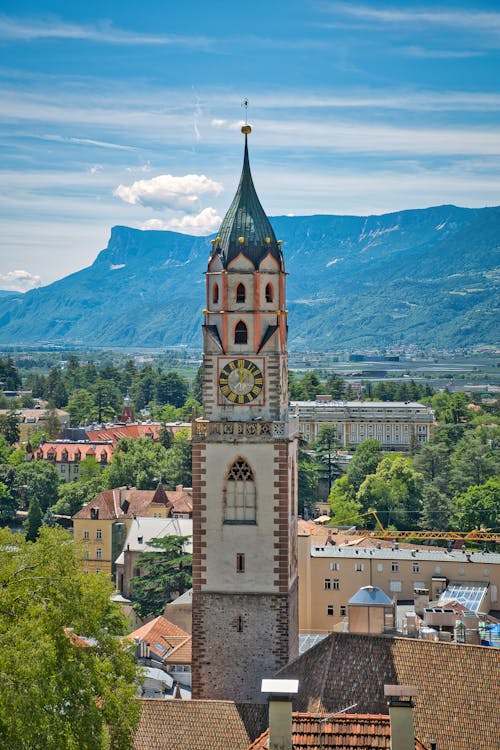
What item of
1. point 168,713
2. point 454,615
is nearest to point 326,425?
point 454,615

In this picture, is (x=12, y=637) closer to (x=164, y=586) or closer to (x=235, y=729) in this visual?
(x=235, y=729)

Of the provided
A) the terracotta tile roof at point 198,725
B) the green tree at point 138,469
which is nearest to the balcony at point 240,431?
the terracotta tile roof at point 198,725

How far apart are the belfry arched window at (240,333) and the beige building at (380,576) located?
2451 cm

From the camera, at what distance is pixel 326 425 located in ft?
522

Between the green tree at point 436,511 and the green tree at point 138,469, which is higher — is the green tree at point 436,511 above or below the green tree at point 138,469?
below

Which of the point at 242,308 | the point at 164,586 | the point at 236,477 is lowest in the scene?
the point at 164,586

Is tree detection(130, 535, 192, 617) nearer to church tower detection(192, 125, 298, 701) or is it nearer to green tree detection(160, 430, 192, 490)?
green tree detection(160, 430, 192, 490)

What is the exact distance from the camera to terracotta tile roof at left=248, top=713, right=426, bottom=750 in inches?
955

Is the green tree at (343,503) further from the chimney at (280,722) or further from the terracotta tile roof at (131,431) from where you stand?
the chimney at (280,722)

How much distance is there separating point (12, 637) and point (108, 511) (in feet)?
209

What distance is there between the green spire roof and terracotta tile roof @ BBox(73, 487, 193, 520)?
177 feet

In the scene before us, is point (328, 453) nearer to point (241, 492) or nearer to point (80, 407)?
point (80, 407)

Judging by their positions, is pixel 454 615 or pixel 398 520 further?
pixel 398 520

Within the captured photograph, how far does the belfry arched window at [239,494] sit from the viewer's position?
3569cm
